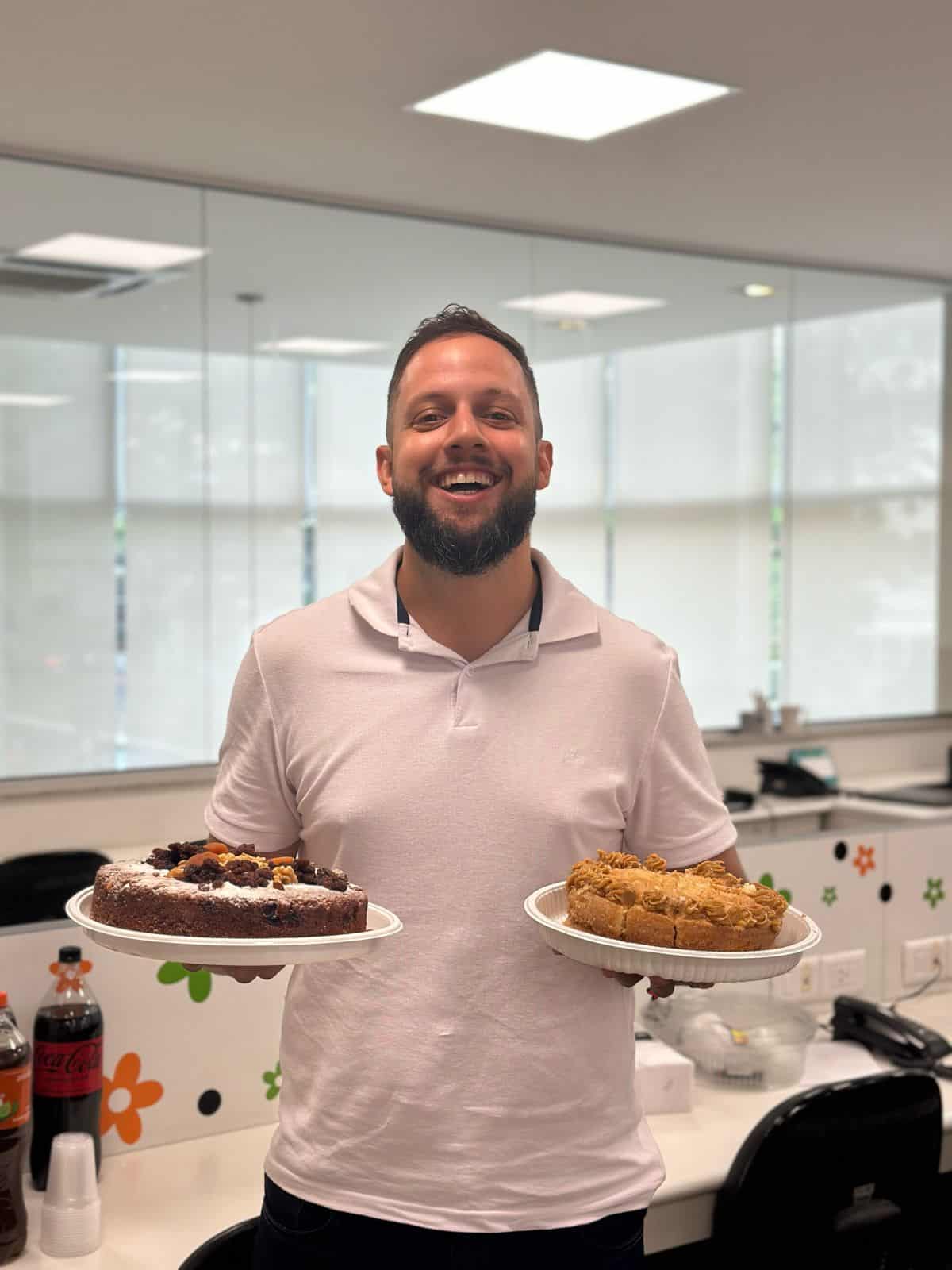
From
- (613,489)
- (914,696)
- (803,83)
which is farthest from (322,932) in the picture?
(914,696)

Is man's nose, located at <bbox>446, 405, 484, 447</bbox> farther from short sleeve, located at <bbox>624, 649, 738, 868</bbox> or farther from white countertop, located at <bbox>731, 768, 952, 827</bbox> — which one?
white countertop, located at <bbox>731, 768, 952, 827</bbox>

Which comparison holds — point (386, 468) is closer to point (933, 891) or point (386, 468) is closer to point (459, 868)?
point (459, 868)

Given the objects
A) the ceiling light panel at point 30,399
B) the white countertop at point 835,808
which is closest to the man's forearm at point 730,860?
the white countertop at point 835,808

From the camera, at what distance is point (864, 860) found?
2.81 m

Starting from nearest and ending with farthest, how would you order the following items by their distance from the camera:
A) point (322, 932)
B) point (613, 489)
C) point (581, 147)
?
1. point (322, 932)
2. point (581, 147)
3. point (613, 489)

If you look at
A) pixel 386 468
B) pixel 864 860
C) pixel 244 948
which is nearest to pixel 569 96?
pixel 864 860

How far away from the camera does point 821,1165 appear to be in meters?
1.98

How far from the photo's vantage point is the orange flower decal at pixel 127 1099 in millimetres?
1986

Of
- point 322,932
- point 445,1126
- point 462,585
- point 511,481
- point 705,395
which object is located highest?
point 705,395

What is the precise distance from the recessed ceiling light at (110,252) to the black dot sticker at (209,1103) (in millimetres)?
2941

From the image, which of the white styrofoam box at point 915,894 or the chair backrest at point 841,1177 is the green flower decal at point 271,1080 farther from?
the white styrofoam box at point 915,894

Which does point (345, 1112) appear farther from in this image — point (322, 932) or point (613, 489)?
point (613, 489)

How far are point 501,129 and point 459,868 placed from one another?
3.03 meters

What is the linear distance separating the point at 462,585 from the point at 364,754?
0.20 m
